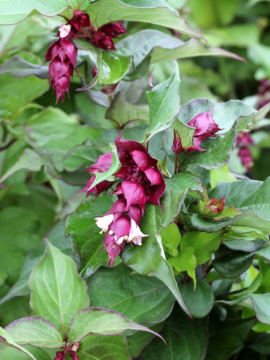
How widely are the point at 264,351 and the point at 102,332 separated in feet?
1.26

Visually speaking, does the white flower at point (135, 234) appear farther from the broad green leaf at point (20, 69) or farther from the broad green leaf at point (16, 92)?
the broad green leaf at point (16, 92)

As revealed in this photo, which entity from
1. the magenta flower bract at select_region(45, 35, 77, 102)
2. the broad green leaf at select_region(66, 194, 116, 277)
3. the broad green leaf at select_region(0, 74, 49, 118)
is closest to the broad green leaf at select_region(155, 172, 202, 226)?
the broad green leaf at select_region(66, 194, 116, 277)

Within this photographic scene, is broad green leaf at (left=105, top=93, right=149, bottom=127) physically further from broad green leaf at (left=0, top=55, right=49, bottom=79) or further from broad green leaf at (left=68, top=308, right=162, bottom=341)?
broad green leaf at (left=68, top=308, right=162, bottom=341)

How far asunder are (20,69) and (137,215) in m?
0.36

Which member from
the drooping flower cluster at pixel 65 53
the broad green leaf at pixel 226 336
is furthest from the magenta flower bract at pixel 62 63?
the broad green leaf at pixel 226 336

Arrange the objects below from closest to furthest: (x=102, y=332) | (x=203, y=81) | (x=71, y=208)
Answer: (x=102, y=332) → (x=71, y=208) → (x=203, y=81)

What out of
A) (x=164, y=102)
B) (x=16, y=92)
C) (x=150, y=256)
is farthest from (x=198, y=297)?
(x=16, y=92)

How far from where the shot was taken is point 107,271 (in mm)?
744

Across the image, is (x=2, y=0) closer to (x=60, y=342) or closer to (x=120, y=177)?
(x=120, y=177)

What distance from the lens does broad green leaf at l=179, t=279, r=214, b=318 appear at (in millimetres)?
710

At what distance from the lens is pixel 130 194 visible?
582 millimetres

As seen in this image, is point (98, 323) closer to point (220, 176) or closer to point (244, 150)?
point (220, 176)

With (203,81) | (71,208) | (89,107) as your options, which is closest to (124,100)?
(71,208)

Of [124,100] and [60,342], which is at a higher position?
[124,100]
